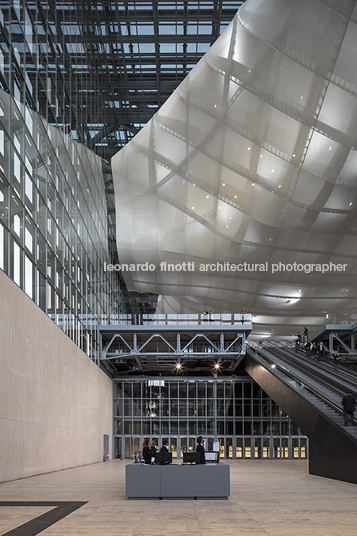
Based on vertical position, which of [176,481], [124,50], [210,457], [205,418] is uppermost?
[124,50]

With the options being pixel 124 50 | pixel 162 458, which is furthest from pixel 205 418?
pixel 162 458

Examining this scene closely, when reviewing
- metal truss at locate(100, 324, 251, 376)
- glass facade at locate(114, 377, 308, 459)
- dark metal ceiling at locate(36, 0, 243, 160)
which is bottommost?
glass facade at locate(114, 377, 308, 459)

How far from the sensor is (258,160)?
129 ft

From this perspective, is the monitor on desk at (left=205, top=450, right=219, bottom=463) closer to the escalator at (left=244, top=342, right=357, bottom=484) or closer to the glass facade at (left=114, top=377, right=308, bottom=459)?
the escalator at (left=244, top=342, right=357, bottom=484)

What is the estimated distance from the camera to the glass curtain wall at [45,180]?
62.3 ft

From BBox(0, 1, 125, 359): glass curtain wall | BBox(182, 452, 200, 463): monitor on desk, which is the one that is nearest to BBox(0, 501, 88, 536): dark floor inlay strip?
BBox(182, 452, 200, 463): monitor on desk

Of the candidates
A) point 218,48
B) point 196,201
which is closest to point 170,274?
point 196,201

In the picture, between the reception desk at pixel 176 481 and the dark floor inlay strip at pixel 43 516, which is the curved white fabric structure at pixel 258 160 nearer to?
the reception desk at pixel 176 481

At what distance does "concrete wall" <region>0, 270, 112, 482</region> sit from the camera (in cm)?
1783

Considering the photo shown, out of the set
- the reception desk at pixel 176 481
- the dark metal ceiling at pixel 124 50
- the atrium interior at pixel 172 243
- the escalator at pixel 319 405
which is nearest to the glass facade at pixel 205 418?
the atrium interior at pixel 172 243

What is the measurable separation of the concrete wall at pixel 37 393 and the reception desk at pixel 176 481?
261 inches

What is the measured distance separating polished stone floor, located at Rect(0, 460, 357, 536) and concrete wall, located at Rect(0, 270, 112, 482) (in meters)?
3.48

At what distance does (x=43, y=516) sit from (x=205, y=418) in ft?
125

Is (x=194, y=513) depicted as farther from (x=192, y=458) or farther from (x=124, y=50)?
(x=124, y=50)
